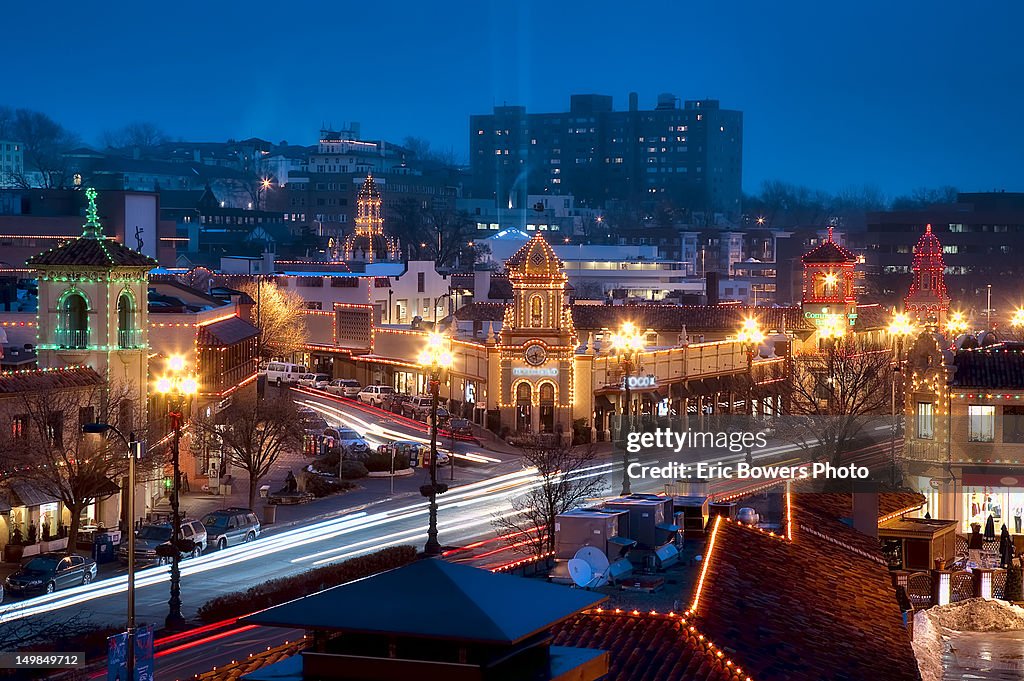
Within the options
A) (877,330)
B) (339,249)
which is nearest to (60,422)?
(877,330)

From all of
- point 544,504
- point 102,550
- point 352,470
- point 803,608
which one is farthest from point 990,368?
point 102,550

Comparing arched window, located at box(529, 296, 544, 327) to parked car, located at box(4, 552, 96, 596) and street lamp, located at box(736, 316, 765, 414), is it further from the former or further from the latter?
Result: parked car, located at box(4, 552, 96, 596)

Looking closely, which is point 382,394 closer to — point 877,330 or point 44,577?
point 877,330

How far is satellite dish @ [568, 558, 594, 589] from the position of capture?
27188mm

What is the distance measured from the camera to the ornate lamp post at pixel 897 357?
5281cm

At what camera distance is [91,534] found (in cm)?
4784

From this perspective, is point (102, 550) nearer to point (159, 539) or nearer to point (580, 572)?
point (159, 539)

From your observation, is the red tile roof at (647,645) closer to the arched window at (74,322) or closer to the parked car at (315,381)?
the arched window at (74,322)

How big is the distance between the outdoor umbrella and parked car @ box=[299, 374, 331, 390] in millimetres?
43258

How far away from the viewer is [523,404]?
73.2 metres

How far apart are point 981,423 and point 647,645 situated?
31.8m

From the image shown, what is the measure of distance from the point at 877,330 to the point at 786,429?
123ft

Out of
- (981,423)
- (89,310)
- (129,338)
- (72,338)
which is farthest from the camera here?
(129,338)

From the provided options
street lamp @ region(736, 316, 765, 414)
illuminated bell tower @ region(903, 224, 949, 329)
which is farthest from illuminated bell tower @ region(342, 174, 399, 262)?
street lamp @ region(736, 316, 765, 414)
